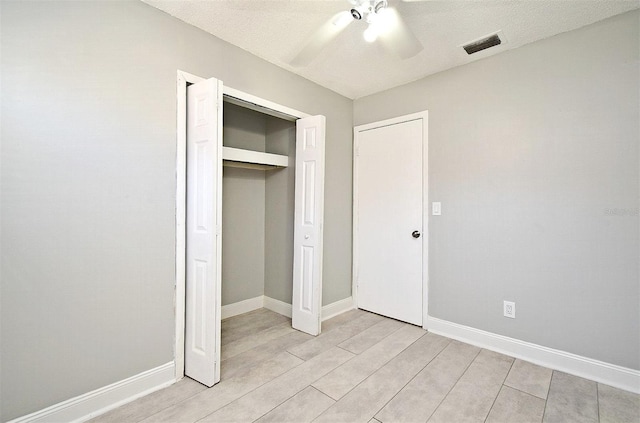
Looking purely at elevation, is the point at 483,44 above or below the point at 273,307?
above

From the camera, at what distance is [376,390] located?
1.95 metres

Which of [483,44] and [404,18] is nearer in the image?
[404,18]

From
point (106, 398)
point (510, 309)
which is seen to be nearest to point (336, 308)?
point (510, 309)

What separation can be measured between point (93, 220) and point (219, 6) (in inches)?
61.8

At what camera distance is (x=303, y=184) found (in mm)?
2938

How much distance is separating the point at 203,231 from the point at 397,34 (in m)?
1.72

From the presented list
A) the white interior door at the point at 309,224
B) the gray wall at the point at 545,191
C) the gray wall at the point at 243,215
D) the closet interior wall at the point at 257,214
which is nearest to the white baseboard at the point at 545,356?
the gray wall at the point at 545,191

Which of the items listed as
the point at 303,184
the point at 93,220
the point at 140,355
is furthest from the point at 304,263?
the point at 93,220

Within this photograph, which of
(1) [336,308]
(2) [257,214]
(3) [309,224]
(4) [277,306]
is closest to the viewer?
(3) [309,224]

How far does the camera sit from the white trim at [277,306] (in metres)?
3.36

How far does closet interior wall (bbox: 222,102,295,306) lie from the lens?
334 cm

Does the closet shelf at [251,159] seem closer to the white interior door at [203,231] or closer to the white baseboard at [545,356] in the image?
the white interior door at [203,231]

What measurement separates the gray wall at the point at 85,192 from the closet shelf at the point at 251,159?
0.71 meters

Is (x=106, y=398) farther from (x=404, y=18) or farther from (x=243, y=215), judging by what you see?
(x=404, y=18)
